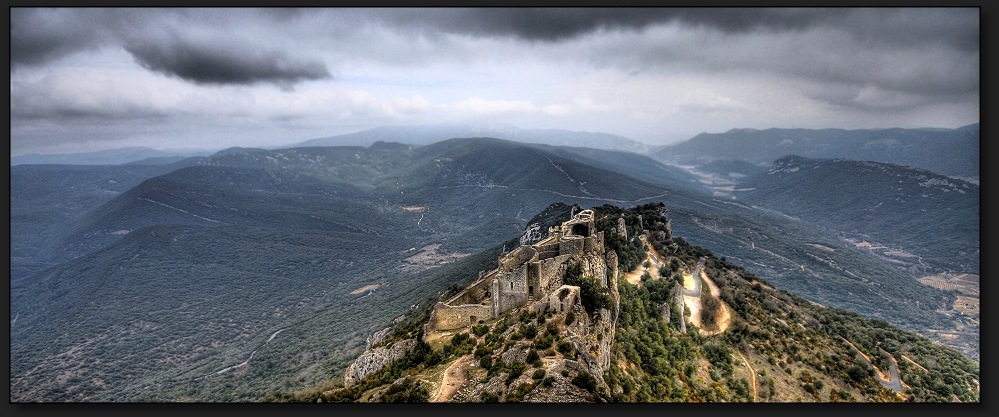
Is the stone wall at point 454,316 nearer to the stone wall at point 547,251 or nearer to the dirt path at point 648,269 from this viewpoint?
the stone wall at point 547,251

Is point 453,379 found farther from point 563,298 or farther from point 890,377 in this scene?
point 890,377

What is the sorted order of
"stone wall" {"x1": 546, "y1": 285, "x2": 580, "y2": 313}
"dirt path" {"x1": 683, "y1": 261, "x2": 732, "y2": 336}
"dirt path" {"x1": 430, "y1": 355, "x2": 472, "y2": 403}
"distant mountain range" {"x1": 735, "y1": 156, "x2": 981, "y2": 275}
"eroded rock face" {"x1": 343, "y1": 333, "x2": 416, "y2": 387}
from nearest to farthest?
"dirt path" {"x1": 430, "y1": 355, "x2": 472, "y2": 403} < "stone wall" {"x1": 546, "y1": 285, "x2": 580, "y2": 313} < "eroded rock face" {"x1": 343, "y1": 333, "x2": 416, "y2": 387} < "dirt path" {"x1": 683, "y1": 261, "x2": 732, "y2": 336} < "distant mountain range" {"x1": 735, "y1": 156, "x2": 981, "y2": 275}

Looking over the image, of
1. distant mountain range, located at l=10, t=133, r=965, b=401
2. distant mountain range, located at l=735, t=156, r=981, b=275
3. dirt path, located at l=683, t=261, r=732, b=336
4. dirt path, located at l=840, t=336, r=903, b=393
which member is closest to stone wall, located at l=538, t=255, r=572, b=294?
dirt path, located at l=683, t=261, r=732, b=336

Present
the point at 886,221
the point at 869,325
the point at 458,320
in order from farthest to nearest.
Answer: the point at 886,221 → the point at 869,325 → the point at 458,320

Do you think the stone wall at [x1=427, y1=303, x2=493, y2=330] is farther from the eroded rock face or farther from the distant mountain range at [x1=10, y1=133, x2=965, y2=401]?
the distant mountain range at [x1=10, y1=133, x2=965, y2=401]

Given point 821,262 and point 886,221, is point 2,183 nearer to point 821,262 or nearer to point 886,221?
point 821,262

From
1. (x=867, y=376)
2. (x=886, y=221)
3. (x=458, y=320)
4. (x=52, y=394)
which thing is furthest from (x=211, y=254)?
(x=886, y=221)
